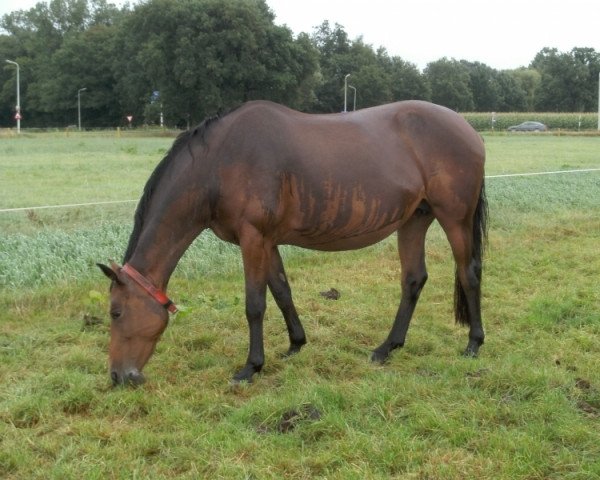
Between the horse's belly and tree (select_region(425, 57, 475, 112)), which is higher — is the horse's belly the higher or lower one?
the lower one

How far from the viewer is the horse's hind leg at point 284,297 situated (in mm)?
5016

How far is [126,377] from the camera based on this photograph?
4246mm

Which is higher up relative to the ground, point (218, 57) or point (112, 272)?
point (218, 57)

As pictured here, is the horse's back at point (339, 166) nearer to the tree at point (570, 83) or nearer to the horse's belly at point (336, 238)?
the horse's belly at point (336, 238)

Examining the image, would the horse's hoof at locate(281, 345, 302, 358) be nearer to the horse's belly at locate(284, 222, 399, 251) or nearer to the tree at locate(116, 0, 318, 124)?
the horse's belly at locate(284, 222, 399, 251)

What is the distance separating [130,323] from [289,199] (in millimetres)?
1347

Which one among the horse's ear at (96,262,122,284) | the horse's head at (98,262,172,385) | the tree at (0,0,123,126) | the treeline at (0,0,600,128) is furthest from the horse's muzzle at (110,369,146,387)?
the tree at (0,0,123,126)

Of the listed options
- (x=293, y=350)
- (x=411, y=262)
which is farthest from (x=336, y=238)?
(x=293, y=350)

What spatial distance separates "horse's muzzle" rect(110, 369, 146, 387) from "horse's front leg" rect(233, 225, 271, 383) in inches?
26.3

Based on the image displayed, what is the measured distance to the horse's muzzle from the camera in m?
4.24

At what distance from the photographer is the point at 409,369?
4.88 metres

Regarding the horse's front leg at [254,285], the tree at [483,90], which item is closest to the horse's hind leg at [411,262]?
the horse's front leg at [254,285]

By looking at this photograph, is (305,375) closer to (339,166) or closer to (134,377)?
(134,377)

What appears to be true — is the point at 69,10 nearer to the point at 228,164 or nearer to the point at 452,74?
the point at 452,74
